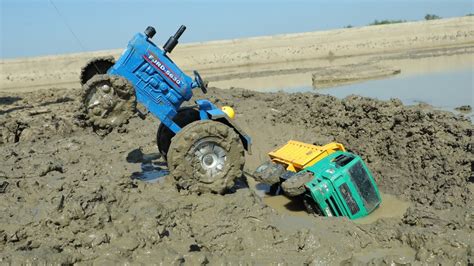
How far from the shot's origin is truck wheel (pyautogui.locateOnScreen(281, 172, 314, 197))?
6431 millimetres

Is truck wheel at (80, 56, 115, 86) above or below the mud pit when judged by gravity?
above

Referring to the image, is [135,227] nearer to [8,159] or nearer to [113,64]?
[113,64]

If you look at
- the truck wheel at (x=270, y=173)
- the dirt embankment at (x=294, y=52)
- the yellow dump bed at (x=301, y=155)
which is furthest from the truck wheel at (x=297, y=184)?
the dirt embankment at (x=294, y=52)

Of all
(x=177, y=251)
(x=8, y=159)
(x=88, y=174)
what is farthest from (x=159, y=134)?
(x=177, y=251)

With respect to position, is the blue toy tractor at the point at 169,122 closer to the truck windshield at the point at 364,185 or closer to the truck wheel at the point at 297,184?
the truck wheel at the point at 297,184

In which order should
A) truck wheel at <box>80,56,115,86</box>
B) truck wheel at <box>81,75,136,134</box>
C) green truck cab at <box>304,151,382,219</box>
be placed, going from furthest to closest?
truck wheel at <box>80,56,115,86</box> → green truck cab at <box>304,151,382,219</box> → truck wheel at <box>81,75,136,134</box>

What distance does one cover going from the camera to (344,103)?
10102 mm

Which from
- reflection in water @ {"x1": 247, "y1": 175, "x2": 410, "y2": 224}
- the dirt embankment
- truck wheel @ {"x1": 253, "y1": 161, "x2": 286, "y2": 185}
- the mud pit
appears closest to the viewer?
the mud pit

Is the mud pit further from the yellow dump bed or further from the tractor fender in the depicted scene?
the yellow dump bed

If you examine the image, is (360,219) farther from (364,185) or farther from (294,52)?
(294,52)

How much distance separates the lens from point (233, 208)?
6.07 meters

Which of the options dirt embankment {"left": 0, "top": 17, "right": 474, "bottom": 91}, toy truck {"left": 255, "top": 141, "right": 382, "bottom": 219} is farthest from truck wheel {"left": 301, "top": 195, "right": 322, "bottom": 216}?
dirt embankment {"left": 0, "top": 17, "right": 474, "bottom": 91}

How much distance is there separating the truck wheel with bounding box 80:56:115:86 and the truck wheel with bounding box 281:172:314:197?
9.22ft

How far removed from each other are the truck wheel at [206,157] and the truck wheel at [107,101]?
2.37ft
